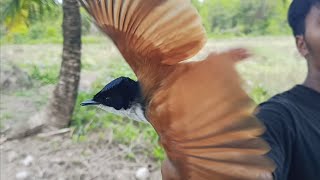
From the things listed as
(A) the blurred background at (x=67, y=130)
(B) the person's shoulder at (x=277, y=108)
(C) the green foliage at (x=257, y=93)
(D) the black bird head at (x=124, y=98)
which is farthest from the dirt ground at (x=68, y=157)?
(D) the black bird head at (x=124, y=98)

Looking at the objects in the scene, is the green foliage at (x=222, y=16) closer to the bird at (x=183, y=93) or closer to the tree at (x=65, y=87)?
the tree at (x=65, y=87)

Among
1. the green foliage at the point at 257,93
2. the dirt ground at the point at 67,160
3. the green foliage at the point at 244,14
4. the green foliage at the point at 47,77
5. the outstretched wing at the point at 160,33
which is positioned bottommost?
the dirt ground at the point at 67,160

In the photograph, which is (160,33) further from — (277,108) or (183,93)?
(277,108)

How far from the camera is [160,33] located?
543mm

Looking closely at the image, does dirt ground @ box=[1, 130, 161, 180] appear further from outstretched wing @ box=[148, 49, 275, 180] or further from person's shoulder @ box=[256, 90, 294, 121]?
outstretched wing @ box=[148, 49, 275, 180]

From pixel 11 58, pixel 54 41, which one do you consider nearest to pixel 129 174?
pixel 54 41

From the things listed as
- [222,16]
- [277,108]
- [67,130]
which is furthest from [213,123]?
[67,130]

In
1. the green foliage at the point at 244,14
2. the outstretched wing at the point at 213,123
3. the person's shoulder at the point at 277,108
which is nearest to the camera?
the outstretched wing at the point at 213,123

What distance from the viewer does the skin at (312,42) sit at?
3.21 ft

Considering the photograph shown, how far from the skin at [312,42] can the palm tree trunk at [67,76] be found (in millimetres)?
1699

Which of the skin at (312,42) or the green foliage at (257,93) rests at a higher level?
the skin at (312,42)

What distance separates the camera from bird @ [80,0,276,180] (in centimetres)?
48

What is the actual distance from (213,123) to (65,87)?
7.90 feet

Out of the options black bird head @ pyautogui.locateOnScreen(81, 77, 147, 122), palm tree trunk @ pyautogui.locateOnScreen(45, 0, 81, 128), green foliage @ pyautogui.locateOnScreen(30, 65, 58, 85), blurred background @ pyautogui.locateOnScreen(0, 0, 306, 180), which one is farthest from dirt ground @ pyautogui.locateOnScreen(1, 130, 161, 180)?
black bird head @ pyautogui.locateOnScreen(81, 77, 147, 122)
